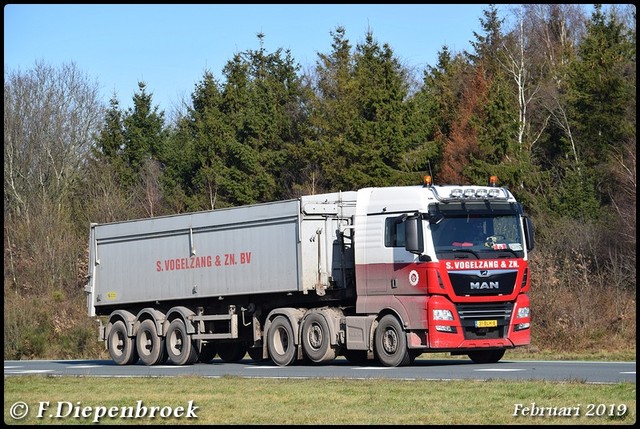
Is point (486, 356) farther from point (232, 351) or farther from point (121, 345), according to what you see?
point (121, 345)

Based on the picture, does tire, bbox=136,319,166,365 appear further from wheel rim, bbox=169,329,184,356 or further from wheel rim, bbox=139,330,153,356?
wheel rim, bbox=169,329,184,356

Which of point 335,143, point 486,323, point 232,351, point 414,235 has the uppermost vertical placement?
point 335,143

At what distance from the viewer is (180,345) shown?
2864cm

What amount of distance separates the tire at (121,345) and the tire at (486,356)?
847 centimetres

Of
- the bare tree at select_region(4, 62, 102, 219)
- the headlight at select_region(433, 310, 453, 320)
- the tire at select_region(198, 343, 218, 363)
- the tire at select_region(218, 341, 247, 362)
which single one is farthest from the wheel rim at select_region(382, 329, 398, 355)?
the bare tree at select_region(4, 62, 102, 219)

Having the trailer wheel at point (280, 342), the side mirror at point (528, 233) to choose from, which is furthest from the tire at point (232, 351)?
the side mirror at point (528, 233)

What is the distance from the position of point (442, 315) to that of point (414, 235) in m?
1.59

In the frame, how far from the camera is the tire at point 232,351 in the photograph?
3028 centimetres

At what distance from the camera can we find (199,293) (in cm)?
2823

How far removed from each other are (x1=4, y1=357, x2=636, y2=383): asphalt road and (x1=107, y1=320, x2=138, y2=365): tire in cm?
63

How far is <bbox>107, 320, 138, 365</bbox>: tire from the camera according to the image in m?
29.7

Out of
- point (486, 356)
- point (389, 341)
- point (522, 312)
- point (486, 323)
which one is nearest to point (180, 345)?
point (389, 341)

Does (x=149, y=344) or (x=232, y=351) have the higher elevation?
(x=149, y=344)

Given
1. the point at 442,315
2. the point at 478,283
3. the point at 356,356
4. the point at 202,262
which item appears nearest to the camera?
the point at 442,315
